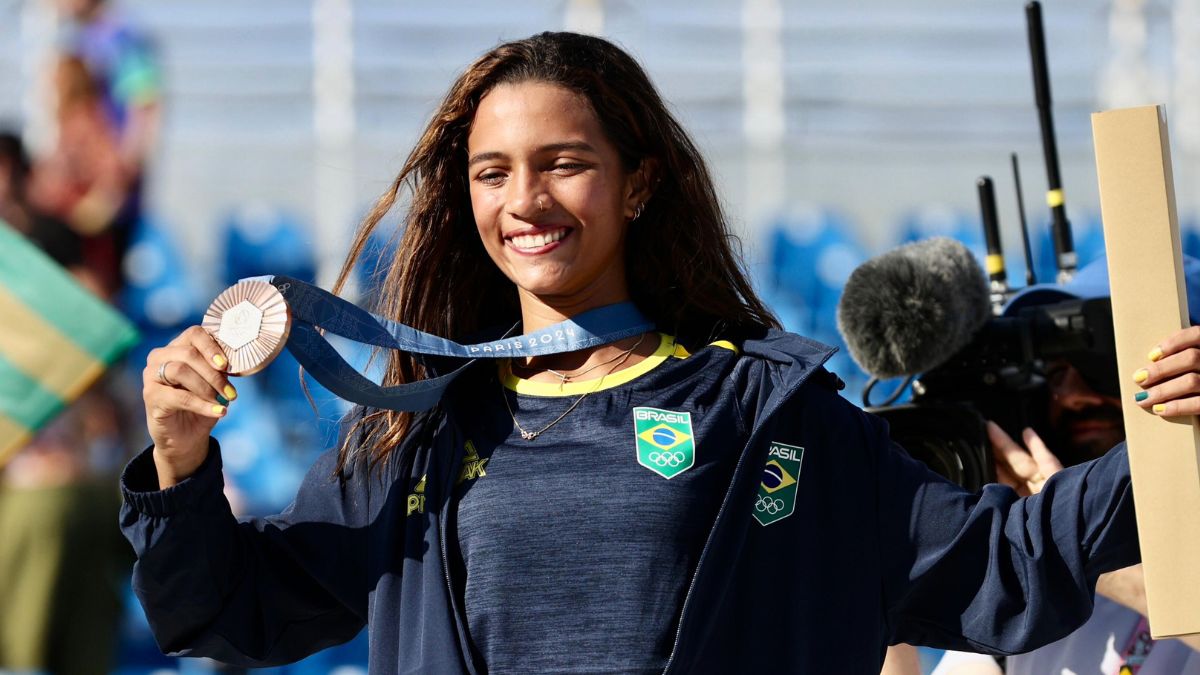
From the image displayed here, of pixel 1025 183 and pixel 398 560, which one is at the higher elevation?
pixel 1025 183

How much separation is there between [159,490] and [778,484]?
777 mm

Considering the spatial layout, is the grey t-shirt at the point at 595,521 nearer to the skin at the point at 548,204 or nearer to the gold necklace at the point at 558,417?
the gold necklace at the point at 558,417

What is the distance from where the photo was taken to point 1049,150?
328 centimetres

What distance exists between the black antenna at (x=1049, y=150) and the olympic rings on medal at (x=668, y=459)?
142 centimetres

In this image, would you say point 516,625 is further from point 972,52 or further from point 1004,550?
point 972,52

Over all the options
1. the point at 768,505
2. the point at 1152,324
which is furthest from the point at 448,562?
the point at 1152,324

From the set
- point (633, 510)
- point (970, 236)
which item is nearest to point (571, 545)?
point (633, 510)

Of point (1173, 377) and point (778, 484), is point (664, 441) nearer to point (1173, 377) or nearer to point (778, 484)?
point (778, 484)

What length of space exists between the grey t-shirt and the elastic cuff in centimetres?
31

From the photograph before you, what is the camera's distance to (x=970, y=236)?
8484 mm

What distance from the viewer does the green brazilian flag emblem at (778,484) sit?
2.09 metres

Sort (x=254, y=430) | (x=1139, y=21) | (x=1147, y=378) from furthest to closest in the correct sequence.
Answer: (x=1139, y=21) → (x=254, y=430) → (x=1147, y=378)

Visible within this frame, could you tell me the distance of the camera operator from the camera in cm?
269

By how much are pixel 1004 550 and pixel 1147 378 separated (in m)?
0.32
